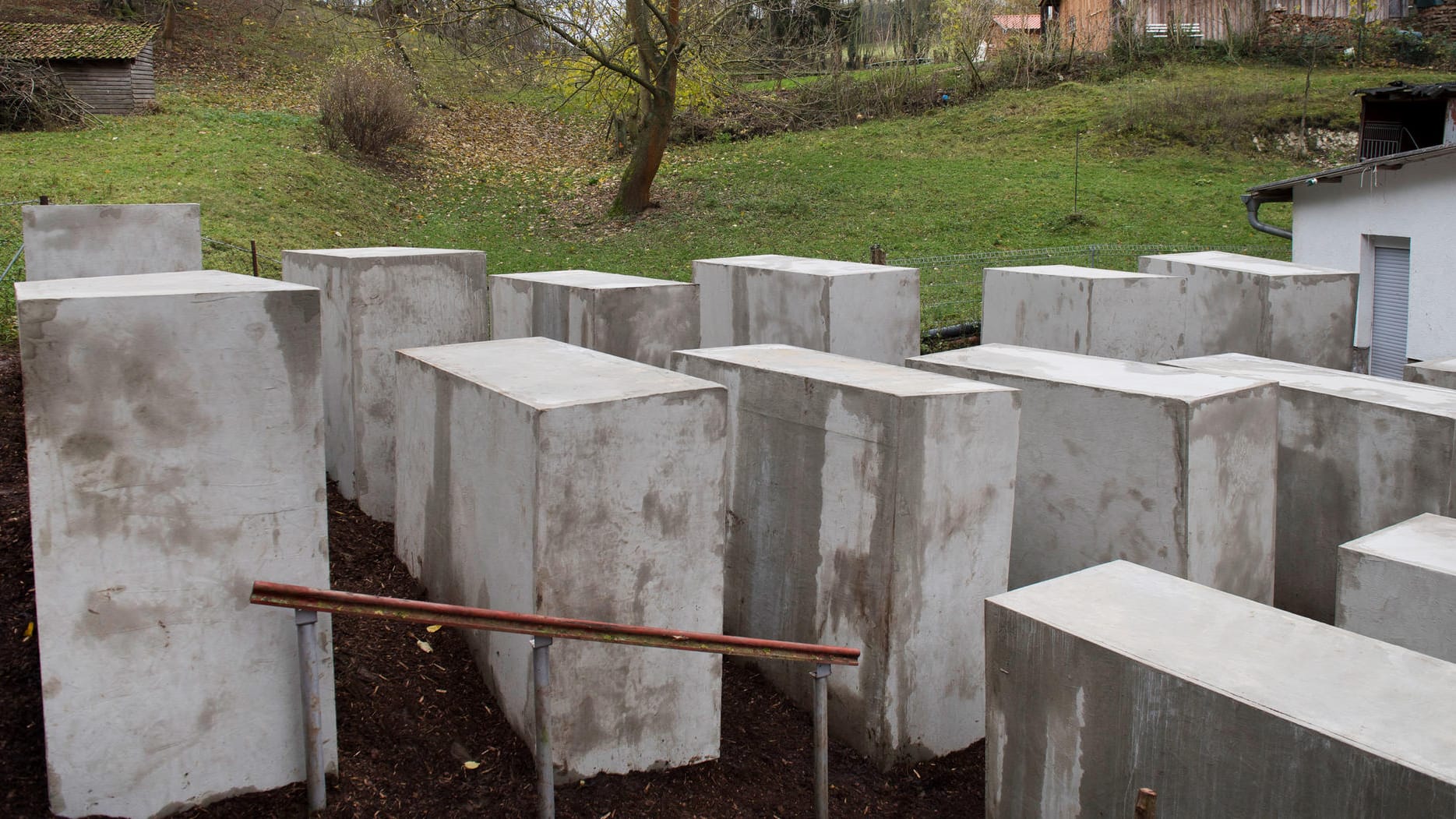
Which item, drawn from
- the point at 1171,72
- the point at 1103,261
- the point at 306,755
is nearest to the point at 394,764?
the point at 306,755

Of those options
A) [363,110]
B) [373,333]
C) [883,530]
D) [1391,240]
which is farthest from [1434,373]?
[363,110]

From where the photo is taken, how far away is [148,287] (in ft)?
13.5

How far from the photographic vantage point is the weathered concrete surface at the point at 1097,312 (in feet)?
31.3

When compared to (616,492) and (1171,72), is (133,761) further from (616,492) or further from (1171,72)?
(1171,72)

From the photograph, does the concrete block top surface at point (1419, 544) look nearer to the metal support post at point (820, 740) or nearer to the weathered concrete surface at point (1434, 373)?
the weathered concrete surface at point (1434, 373)

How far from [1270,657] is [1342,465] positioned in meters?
3.53

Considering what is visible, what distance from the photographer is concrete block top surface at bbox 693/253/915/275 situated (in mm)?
9445

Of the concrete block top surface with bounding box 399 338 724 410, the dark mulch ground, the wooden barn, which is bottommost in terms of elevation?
the dark mulch ground

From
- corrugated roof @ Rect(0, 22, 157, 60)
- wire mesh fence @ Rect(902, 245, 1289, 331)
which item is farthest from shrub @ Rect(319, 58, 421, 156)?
wire mesh fence @ Rect(902, 245, 1289, 331)

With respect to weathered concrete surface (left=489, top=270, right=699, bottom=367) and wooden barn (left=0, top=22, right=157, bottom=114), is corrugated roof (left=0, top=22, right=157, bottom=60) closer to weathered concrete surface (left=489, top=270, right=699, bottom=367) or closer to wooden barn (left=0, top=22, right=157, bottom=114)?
wooden barn (left=0, top=22, right=157, bottom=114)

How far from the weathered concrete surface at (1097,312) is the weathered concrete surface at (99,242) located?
277 inches

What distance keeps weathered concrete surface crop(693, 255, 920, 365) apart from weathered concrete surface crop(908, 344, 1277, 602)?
8.20 ft

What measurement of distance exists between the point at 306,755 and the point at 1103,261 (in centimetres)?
1656

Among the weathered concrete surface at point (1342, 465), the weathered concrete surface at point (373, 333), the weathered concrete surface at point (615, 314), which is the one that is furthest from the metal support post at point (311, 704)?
the weathered concrete surface at point (1342, 465)
